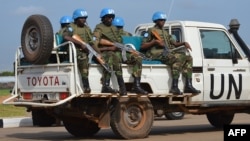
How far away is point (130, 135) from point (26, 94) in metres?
2.19

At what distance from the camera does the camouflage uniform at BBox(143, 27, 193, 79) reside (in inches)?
443

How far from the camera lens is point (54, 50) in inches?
418

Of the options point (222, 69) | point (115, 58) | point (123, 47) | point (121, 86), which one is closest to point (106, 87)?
point (121, 86)

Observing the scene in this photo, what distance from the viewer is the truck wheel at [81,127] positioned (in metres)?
11.8

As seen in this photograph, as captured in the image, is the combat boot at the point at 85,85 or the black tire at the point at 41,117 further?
the black tire at the point at 41,117

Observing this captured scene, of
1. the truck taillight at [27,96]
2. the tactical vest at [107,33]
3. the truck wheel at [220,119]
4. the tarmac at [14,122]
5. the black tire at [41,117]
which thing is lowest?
the tarmac at [14,122]

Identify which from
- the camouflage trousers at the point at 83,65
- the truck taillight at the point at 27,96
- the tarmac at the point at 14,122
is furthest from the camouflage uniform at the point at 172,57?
the tarmac at the point at 14,122

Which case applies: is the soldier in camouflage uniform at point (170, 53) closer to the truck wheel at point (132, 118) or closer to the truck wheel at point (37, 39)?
the truck wheel at point (132, 118)

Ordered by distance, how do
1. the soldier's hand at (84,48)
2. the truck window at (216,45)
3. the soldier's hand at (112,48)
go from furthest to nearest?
1. the truck window at (216,45)
2. the soldier's hand at (112,48)
3. the soldier's hand at (84,48)

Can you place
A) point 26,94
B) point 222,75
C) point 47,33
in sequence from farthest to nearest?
point 222,75 < point 26,94 < point 47,33

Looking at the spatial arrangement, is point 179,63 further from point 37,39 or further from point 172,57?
point 37,39

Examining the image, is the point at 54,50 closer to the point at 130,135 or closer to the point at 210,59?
the point at 130,135

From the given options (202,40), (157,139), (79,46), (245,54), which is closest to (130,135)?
(157,139)

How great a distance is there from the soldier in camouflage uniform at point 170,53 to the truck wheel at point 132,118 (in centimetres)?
70
